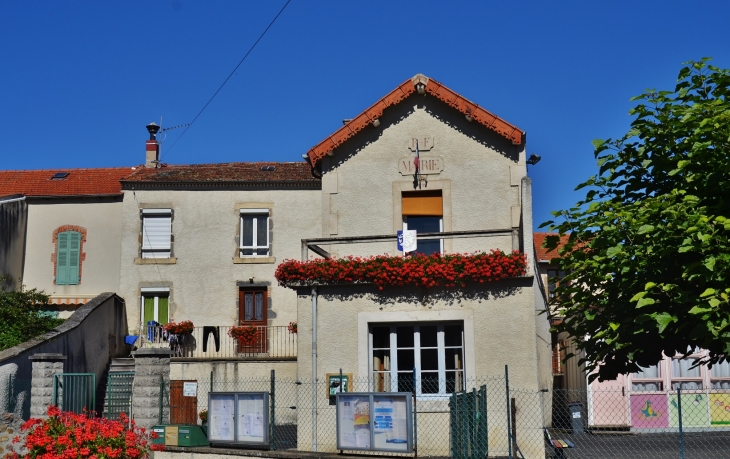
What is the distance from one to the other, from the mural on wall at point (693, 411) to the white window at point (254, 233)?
40.2ft

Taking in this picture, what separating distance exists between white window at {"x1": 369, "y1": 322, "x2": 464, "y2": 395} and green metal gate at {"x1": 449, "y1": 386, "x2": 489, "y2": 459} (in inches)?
65.3

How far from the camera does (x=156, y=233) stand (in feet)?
88.1

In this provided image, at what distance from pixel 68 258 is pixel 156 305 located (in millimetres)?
3416

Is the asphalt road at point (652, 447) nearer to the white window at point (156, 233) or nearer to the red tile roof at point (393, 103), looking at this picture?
the red tile roof at point (393, 103)

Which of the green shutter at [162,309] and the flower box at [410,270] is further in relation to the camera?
the green shutter at [162,309]

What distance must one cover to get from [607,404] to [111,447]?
15654mm

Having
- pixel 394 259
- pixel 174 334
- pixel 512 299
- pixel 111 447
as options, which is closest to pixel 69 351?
pixel 174 334

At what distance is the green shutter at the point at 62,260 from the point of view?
90.2ft

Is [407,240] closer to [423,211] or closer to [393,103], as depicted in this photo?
Answer: [423,211]

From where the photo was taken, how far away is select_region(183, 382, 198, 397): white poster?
22.0 metres

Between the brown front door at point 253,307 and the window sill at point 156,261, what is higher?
the window sill at point 156,261

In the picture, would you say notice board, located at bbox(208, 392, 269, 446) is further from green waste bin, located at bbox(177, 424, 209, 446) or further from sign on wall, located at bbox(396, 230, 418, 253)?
sign on wall, located at bbox(396, 230, 418, 253)

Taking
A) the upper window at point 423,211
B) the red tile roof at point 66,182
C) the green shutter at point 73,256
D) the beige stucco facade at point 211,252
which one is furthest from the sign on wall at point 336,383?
the green shutter at point 73,256

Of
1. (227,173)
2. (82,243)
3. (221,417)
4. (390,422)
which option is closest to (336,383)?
(221,417)
